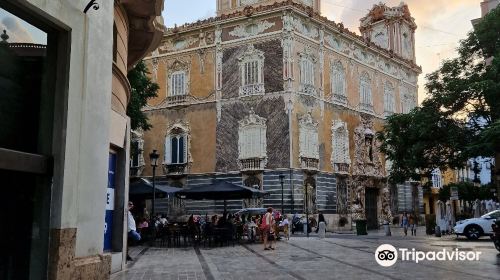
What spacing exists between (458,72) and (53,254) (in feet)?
74.6

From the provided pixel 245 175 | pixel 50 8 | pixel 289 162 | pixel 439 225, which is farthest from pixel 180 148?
pixel 50 8

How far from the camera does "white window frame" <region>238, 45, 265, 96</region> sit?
34.1 m

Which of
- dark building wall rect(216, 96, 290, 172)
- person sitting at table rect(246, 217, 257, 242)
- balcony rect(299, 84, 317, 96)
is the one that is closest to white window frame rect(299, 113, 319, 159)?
dark building wall rect(216, 96, 290, 172)

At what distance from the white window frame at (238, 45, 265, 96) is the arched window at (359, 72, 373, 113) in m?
9.48

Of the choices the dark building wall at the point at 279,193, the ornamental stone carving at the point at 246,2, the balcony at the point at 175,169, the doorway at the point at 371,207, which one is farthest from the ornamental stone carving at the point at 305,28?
the doorway at the point at 371,207

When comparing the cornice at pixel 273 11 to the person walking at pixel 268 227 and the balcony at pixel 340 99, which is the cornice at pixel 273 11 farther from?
the person walking at pixel 268 227

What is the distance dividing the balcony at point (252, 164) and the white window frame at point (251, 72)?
4.21 meters

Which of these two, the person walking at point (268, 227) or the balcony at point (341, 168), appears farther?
the balcony at point (341, 168)

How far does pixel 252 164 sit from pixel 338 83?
904cm

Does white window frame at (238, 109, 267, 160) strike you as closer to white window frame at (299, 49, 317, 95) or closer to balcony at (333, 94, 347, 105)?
white window frame at (299, 49, 317, 95)

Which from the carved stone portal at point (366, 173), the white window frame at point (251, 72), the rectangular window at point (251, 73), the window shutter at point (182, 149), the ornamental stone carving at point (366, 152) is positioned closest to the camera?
the white window frame at point (251, 72)

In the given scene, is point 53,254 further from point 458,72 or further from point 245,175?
point 245,175

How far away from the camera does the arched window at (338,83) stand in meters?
37.0

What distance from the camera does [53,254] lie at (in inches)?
253
